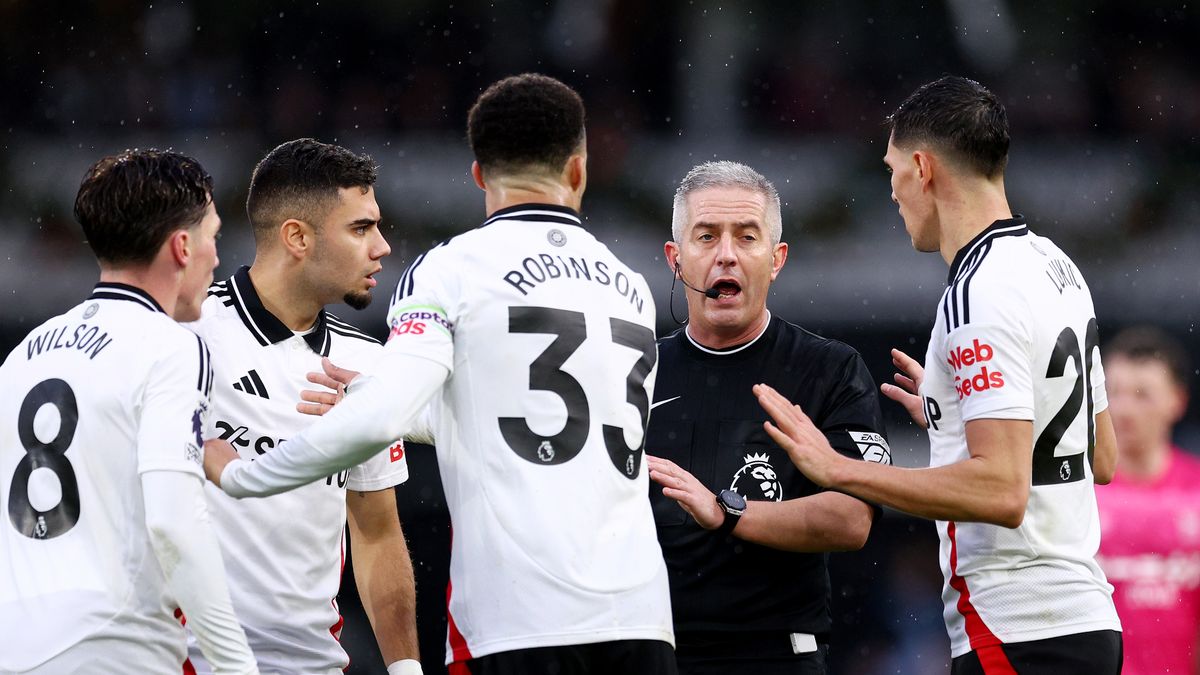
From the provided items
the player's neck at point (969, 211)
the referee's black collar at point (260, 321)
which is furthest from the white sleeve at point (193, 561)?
the player's neck at point (969, 211)

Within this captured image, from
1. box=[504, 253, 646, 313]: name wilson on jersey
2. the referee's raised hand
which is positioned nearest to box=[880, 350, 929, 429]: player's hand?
the referee's raised hand

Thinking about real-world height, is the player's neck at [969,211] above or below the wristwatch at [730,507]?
above

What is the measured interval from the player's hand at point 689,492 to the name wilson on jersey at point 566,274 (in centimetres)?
78

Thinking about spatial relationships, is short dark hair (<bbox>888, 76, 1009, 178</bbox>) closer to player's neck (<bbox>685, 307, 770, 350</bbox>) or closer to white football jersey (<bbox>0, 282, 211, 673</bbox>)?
player's neck (<bbox>685, 307, 770, 350</bbox>)

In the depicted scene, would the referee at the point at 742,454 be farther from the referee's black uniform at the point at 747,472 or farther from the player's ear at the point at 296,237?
the player's ear at the point at 296,237

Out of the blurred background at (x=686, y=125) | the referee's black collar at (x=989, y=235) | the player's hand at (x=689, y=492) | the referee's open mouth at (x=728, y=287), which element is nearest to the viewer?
the referee's black collar at (x=989, y=235)

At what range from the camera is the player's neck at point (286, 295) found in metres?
4.77

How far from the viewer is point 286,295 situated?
4777mm

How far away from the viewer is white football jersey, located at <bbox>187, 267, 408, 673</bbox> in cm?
440

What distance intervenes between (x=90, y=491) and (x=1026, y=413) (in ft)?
7.77

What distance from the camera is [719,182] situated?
510 centimetres

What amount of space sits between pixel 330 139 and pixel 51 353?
7186 mm

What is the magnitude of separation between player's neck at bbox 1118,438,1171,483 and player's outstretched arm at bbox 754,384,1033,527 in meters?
2.48

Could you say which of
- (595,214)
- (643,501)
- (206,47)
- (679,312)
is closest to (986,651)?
(643,501)
